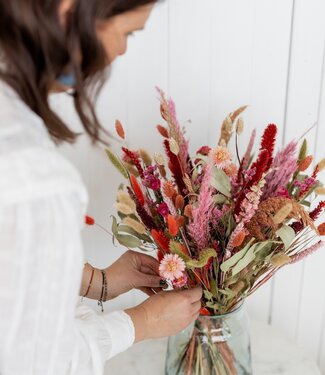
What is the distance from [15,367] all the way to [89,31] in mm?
420

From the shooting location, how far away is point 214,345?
0.93 m

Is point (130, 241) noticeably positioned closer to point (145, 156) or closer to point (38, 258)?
point (145, 156)

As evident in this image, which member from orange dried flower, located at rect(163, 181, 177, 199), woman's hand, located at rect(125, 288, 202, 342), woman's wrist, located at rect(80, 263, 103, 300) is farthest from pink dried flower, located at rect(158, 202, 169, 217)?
woman's wrist, located at rect(80, 263, 103, 300)

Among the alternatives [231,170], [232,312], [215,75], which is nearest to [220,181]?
[231,170]

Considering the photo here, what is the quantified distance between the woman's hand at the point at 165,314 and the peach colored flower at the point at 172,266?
0.24ft

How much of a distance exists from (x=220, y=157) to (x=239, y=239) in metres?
0.12

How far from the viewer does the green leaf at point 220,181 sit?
31.6 inches

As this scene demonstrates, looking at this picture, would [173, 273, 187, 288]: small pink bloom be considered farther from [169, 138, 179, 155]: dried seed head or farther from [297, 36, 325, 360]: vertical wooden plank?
[297, 36, 325, 360]: vertical wooden plank

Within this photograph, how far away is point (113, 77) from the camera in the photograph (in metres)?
1.10

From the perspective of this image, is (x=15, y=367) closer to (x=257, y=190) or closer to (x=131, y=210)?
(x=131, y=210)

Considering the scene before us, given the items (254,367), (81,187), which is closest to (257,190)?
(81,187)

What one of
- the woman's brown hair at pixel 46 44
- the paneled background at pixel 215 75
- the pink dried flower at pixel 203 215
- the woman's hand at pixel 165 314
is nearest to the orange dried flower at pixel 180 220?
the pink dried flower at pixel 203 215

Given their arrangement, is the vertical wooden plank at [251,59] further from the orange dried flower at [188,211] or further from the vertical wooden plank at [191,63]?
the orange dried flower at [188,211]

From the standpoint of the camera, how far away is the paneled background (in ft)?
3.41
